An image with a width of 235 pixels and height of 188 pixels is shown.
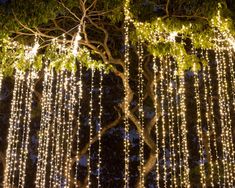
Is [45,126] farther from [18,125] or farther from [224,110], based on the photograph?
[224,110]

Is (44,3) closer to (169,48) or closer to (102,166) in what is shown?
(169,48)

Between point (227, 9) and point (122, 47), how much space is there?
84.2 inches

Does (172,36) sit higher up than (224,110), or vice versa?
(172,36)

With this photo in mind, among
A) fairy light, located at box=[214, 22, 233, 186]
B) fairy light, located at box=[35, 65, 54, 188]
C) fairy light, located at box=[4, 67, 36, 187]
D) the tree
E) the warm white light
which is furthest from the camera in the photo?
fairy light, located at box=[4, 67, 36, 187]

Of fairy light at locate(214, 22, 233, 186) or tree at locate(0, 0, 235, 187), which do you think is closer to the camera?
tree at locate(0, 0, 235, 187)

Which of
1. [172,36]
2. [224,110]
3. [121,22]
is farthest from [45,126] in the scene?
[224,110]

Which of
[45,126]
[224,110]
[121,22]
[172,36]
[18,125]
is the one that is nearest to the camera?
[172,36]

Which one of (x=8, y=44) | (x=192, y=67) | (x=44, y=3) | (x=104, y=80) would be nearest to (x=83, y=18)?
(x=44, y=3)

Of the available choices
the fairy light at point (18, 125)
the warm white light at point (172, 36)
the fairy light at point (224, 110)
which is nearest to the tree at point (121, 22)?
the warm white light at point (172, 36)

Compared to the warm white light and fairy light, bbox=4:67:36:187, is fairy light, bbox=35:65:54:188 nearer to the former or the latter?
fairy light, bbox=4:67:36:187

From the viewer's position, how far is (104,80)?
8.66 m

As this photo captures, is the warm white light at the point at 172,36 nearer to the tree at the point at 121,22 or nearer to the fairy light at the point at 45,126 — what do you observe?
the tree at the point at 121,22

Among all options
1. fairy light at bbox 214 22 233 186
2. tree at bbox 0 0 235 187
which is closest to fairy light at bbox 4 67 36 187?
tree at bbox 0 0 235 187

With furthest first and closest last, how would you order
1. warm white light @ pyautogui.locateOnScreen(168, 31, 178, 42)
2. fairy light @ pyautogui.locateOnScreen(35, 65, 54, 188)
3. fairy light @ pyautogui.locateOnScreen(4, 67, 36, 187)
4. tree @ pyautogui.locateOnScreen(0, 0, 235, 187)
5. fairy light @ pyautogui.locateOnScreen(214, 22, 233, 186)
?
fairy light @ pyautogui.locateOnScreen(4, 67, 36, 187)
fairy light @ pyautogui.locateOnScreen(35, 65, 54, 188)
fairy light @ pyautogui.locateOnScreen(214, 22, 233, 186)
warm white light @ pyautogui.locateOnScreen(168, 31, 178, 42)
tree @ pyautogui.locateOnScreen(0, 0, 235, 187)
